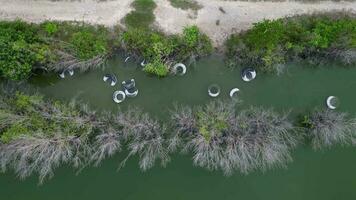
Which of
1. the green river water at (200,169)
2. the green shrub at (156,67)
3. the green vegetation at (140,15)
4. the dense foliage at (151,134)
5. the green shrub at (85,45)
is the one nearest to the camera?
the dense foliage at (151,134)

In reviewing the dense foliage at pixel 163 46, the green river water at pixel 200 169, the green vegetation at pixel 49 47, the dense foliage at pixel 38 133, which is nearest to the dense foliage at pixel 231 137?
the green river water at pixel 200 169

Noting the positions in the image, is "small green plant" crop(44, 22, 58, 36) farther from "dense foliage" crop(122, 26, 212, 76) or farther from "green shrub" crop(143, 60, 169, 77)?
"green shrub" crop(143, 60, 169, 77)

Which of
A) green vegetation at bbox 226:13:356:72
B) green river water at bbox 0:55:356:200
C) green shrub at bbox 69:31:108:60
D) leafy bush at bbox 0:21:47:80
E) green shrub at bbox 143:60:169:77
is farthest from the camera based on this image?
green river water at bbox 0:55:356:200

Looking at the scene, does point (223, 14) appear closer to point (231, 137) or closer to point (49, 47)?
point (231, 137)

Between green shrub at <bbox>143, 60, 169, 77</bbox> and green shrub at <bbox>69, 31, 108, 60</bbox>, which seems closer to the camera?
green shrub at <bbox>69, 31, 108, 60</bbox>

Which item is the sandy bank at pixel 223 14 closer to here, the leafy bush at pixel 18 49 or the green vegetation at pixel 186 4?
the green vegetation at pixel 186 4

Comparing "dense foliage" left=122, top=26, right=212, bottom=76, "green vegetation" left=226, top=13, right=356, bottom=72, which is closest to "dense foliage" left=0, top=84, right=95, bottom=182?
"dense foliage" left=122, top=26, right=212, bottom=76

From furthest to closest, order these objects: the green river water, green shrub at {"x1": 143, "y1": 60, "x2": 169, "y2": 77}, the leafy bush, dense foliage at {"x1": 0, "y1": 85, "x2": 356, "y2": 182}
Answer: the green river water < green shrub at {"x1": 143, "y1": 60, "x2": 169, "y2": 77} < dense foliage at {"x1": 0, "y1": 85, "x2": 356, "y2": 182} < the leafy bush
